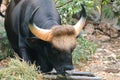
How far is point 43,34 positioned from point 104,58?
4.55 meters

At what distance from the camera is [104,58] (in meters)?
11.5

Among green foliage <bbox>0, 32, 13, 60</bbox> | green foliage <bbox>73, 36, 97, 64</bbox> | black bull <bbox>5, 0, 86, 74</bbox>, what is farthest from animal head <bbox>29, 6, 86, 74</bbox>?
green foliage <bbox>0, 32, 13, 60</bbox>

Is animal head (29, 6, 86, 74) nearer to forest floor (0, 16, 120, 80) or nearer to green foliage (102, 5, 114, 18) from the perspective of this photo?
forest floor (0, 16, 120, 80)

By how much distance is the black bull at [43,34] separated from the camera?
6.96 metres

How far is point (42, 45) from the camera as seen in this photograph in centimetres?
741

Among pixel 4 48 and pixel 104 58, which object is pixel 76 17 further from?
pixel 4 48

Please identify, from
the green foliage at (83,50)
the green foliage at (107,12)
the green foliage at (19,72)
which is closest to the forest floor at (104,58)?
the green foliage at (83,50)

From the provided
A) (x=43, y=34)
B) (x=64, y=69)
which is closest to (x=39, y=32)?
(x=43, y=34)

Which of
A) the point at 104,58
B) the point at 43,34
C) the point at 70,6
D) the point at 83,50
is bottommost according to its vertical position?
the point at 104,58

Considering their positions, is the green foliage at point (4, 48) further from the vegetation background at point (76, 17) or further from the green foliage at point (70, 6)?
the green foliage at point (70, 6)

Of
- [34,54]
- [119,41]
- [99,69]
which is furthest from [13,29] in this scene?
[119,41]

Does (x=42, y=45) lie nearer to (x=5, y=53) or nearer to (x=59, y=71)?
(x=59, y=71)

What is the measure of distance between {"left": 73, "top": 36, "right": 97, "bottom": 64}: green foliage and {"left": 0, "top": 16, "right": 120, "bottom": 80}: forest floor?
7.0 inches

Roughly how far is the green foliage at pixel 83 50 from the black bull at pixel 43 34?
2098 mm
